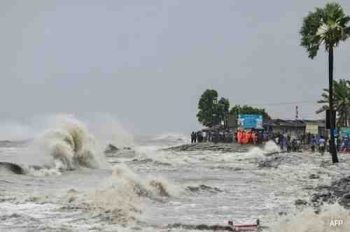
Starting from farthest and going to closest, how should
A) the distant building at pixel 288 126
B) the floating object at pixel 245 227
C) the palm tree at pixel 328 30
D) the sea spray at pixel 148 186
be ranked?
the distant building at pixel 288 126
the palm tree at pixel 328 30
the sea spray at pixel 148 186
the floating object at pixel 245 227

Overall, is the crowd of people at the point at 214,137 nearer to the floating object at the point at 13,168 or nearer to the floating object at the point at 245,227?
the floating object at the point at 13,168

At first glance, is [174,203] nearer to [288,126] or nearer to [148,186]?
[148,186]

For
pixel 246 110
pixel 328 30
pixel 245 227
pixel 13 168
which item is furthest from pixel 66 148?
pixel 246 110

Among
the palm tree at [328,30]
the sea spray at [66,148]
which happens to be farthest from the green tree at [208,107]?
the palm tree at [328,30]

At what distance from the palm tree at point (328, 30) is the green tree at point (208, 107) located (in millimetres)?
78923

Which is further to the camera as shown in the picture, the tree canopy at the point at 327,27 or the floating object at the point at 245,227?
the tree canopy at the point at 327,27

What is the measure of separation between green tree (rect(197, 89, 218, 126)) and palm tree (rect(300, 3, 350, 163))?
78923 mm

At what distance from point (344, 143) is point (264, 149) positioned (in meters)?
9.51

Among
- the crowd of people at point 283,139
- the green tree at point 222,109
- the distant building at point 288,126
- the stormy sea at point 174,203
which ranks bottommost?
the stormy sea at point 174,203

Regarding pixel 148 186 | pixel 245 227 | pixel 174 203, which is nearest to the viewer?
pixel 245 227

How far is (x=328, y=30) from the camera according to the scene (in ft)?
115

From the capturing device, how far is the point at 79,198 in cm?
1786

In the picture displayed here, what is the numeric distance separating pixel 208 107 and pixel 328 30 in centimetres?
8088

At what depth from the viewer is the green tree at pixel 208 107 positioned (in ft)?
379
